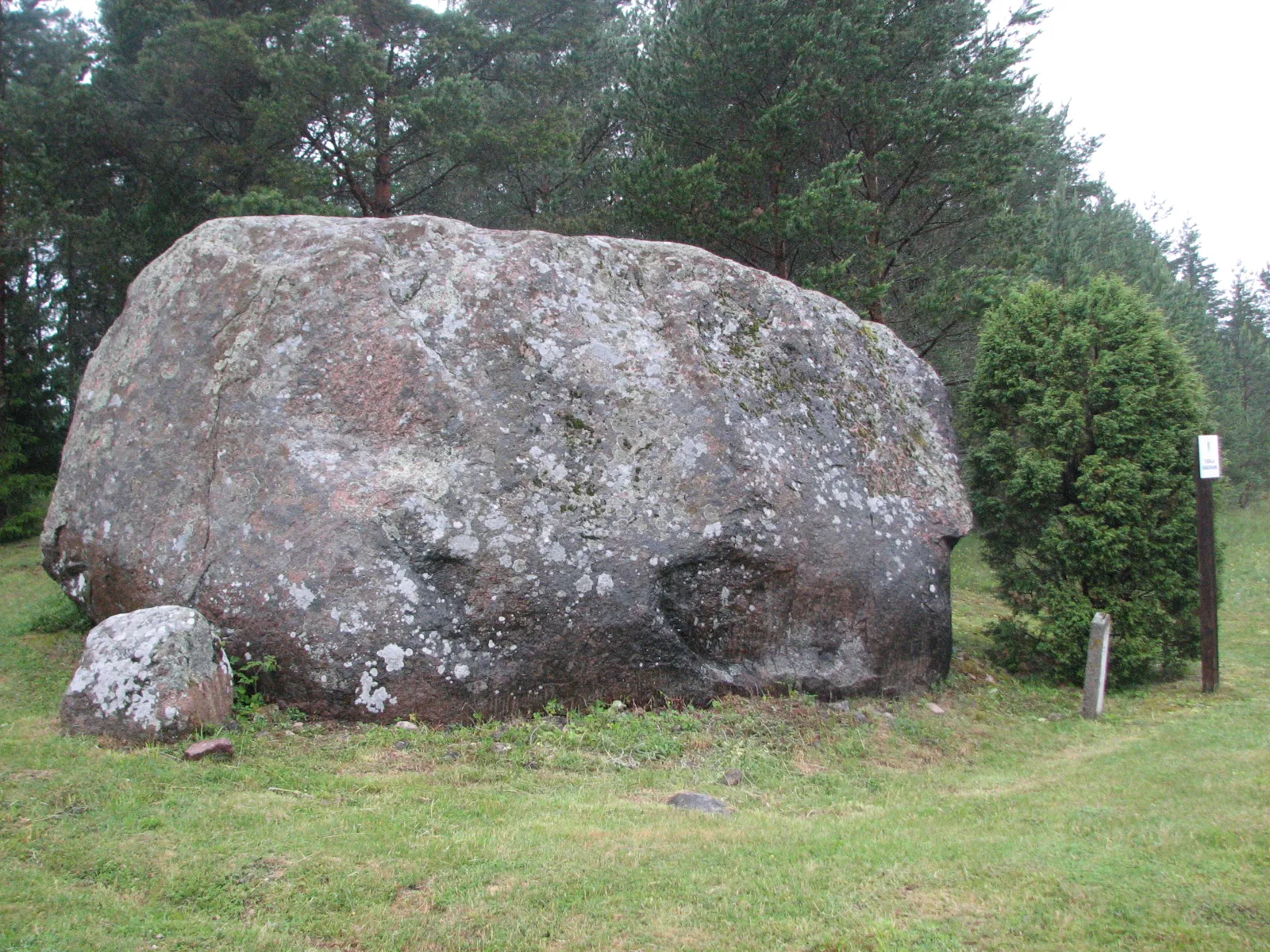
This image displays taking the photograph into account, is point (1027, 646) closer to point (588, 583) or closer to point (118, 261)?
point (588, 583)

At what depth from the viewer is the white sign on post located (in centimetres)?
868

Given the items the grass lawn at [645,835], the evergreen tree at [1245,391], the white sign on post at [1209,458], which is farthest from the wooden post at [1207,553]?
the evergreen tree at [1245,391]

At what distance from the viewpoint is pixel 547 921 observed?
4.03m

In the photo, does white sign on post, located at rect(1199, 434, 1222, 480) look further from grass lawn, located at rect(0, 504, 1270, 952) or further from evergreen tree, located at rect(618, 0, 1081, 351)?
evergreen tree, located at rect(618, 0, 1081, 351)

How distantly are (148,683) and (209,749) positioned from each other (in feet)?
2.18

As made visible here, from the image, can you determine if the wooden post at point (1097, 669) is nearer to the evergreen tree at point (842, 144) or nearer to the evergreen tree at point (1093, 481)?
the evergreen tree at point (1093, 481)

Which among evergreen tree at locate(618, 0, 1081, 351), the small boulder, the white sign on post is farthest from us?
evergreen tree at locate(618, 0, 1081, 351)

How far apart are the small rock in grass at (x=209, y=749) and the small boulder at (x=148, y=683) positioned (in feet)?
1.01

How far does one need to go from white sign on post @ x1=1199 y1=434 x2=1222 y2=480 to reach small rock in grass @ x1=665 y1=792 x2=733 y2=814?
569 cm

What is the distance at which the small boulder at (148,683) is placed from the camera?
6141 mm

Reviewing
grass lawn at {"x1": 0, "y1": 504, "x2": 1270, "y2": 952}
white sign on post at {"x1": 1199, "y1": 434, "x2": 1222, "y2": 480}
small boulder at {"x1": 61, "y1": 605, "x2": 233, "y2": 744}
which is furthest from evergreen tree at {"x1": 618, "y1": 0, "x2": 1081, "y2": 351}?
small boulder at {"x1": 61, "y1": 605, "x2": 233, "y2": 744}

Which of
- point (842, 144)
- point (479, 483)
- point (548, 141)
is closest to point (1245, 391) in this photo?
point (842, 144)

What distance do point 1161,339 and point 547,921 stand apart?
8.35 metres

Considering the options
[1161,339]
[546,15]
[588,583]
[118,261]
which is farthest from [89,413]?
[546,15]
